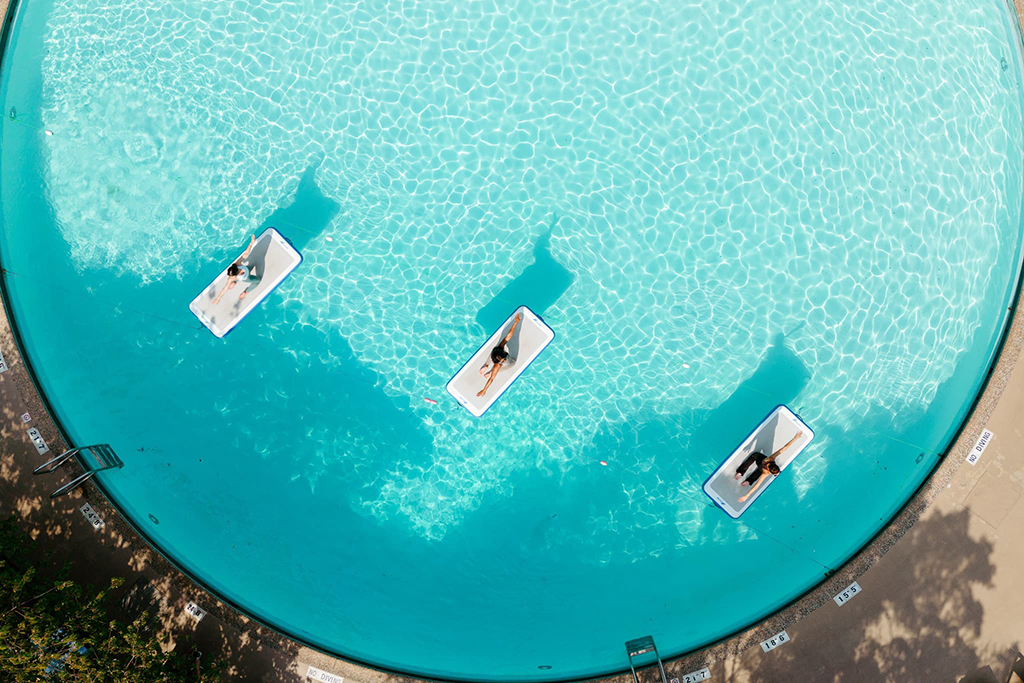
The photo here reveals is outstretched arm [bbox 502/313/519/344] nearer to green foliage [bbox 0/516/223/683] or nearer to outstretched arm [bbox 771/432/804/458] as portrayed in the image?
outstretched arm [bbox 771/432/804/458]

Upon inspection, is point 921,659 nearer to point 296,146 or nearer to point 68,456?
point 296,146

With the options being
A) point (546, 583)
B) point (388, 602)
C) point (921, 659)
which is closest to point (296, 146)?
point (388, 602)

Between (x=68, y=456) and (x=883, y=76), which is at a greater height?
(x=883, y=76)

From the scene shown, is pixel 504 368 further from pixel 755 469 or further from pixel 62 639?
pixel 62 639

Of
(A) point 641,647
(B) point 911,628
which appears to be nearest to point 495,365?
(A) point 641,647

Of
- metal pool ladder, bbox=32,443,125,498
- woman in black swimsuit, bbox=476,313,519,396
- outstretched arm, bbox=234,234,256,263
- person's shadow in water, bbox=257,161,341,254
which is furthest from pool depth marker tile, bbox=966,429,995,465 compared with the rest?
metal pool ladder, bbox=32,443,125,498
